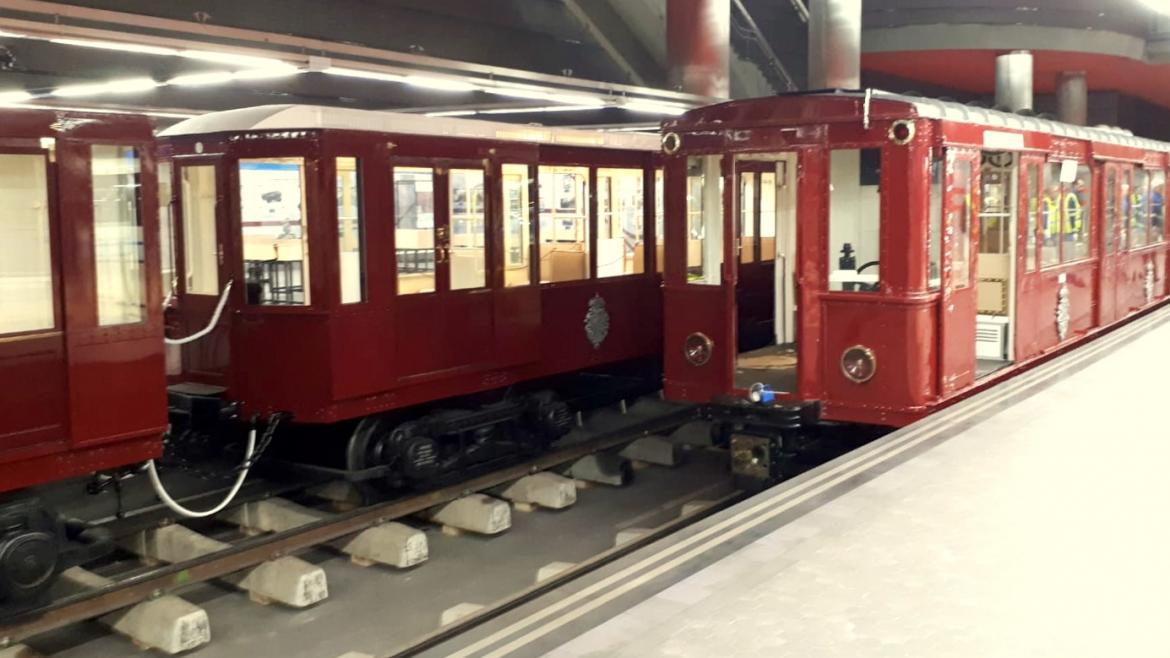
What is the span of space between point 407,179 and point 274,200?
0.95 metres

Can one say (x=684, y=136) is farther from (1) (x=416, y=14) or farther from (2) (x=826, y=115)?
(1) (x=416, y=14)

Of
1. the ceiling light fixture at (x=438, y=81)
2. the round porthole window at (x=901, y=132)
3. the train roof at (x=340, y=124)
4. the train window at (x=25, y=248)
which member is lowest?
the train window at (x=25, y=248)

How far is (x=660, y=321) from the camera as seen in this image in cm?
1077

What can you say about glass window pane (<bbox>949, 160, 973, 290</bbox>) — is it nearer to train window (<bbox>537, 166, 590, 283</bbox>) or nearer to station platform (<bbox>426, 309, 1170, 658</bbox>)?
station platform (<bbox>426, 309, 1170, 658</bbox>)

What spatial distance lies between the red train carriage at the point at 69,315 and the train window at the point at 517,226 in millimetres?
3066

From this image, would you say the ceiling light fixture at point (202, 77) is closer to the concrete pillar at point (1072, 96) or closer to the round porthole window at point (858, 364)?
the round porthole window at point (858, 364)

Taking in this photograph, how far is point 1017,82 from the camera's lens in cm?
1972

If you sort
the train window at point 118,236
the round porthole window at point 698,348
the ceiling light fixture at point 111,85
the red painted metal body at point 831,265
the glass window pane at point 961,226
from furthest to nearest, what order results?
the ceiling light fixture at point 111,85 → the round porthole window at point 698,348 → the glass window pane at point 961,226 → the red painted metal body at point 831,265 → the train window at point 118,236

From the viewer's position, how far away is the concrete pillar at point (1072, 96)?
74.4 ft

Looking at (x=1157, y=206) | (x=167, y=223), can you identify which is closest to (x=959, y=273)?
(x=167, y=223)

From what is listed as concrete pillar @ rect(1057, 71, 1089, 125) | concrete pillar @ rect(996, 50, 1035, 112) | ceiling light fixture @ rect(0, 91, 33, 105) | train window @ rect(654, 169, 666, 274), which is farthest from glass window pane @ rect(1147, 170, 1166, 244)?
ceiling light fixture @ rect(0, 91, 33, 105)

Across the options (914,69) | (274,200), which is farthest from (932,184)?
(914,69)

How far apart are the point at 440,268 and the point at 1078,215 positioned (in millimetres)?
6445

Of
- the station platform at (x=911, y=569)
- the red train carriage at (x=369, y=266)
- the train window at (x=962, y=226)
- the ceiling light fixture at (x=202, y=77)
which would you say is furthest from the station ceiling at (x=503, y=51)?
the station platform at (x=911, y=569)
